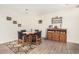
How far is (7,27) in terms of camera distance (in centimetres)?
279

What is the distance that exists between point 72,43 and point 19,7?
1866 mm

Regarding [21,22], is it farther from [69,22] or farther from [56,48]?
[69,22]

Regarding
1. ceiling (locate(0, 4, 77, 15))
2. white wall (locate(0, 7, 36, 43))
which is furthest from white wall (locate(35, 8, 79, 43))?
Answer: white wall (locate(0, 7, 36, 43))

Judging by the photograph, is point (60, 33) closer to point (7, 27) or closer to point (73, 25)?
point (73, 25)

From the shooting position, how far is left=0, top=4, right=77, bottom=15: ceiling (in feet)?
7.77

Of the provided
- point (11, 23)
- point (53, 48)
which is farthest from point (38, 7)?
point (53, 48)

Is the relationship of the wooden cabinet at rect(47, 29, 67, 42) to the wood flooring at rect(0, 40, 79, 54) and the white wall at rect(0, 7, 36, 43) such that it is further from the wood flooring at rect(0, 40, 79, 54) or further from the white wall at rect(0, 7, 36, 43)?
the white wall at rect(0, 7, 36, 43)

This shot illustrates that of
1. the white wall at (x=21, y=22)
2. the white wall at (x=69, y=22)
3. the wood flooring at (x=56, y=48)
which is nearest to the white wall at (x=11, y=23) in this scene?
the white wall at (x=21, y=22)

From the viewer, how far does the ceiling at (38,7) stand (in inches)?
93.2

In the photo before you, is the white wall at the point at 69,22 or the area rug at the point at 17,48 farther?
the white wall at the point at 69,22

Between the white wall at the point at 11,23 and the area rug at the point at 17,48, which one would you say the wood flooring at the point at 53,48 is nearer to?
the area rug at the point at 17,48

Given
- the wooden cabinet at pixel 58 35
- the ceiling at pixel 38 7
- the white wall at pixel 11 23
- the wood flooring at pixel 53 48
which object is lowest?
the wood flooring at pixel 53 48

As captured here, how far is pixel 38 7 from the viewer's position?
2.45 m

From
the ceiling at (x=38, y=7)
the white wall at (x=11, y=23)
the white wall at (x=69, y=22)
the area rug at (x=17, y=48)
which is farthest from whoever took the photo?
the white wall at (x=69, y=22)
